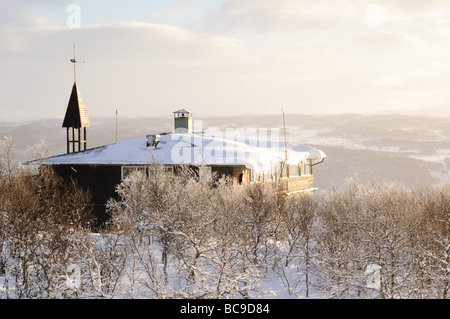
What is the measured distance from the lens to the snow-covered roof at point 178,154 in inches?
1275

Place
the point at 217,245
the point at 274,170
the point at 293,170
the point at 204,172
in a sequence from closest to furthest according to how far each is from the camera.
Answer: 1. the point at 217,245
2. the point at 204,172
3. the point at 274,170
4. the point at 293,170

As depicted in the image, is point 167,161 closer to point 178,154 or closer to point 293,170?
point 178,154

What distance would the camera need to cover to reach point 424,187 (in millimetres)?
41781

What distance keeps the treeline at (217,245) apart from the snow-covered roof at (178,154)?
4.87ft

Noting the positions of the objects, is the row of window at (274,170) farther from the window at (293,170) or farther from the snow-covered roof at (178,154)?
the snow-covered roof at (178,154)

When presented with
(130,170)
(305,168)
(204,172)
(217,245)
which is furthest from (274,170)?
(217,245)

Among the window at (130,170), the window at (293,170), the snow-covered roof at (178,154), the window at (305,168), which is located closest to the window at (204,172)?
the snow-covered roof at (178,154)

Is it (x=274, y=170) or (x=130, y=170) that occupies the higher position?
(x=130, y=170)

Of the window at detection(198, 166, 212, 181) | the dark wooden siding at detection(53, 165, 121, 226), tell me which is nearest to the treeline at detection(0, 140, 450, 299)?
the window at detection(198, 166, 212, 181)

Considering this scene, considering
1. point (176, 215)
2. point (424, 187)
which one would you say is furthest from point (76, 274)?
point (424, 187)

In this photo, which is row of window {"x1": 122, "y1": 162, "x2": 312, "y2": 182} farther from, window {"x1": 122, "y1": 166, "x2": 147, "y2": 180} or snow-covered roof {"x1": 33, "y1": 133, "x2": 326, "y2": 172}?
snow-covered roof {"x1": 33, "y1": 133, "x2": 326, "y2": 172}

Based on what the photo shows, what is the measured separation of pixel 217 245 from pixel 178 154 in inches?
539

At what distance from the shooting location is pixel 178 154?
33.3 metres

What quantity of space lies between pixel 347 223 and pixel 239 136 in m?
18.9
